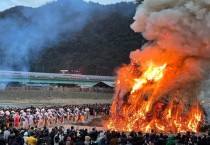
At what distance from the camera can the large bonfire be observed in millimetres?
33031

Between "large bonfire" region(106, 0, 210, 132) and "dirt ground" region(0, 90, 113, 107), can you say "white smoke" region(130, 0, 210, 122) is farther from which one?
"dirt ground" region(0, 90, 113, 107)

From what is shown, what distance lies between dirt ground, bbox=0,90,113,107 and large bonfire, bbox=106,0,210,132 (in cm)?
2717

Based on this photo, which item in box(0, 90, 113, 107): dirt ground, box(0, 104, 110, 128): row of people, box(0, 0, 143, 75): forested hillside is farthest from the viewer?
box(0, 0, 143, 75): forested hillside

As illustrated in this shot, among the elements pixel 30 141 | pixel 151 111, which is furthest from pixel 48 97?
pixel 30 141

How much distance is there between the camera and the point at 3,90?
6494 centimetres

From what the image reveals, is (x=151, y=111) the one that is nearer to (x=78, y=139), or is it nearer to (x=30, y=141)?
(x=78, y=139)

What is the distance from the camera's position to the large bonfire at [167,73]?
3303cm

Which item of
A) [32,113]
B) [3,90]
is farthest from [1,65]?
[32,113]

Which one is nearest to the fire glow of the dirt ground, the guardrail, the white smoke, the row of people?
the white smoke

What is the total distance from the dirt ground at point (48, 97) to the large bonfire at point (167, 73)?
1070 inches

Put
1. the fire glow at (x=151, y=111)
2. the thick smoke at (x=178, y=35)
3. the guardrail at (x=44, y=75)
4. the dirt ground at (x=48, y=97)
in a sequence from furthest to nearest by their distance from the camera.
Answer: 1. the guardrail at (x=44, y=75)
2. the dirt ground at (x=48, y=97)
3. the fire glow at (x=151, y=111)
4. the thick smoke at (x=178, y=35)

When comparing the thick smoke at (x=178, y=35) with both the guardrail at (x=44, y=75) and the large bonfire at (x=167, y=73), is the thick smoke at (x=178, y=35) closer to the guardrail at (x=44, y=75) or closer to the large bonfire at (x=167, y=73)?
the large bonfire at (x=167, y=73)

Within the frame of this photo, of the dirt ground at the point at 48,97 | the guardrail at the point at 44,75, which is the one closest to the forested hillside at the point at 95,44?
the guardrail at the point at 44,75

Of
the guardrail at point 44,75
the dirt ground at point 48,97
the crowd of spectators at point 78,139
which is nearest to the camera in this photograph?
the crowd of spectators at point 78,139
